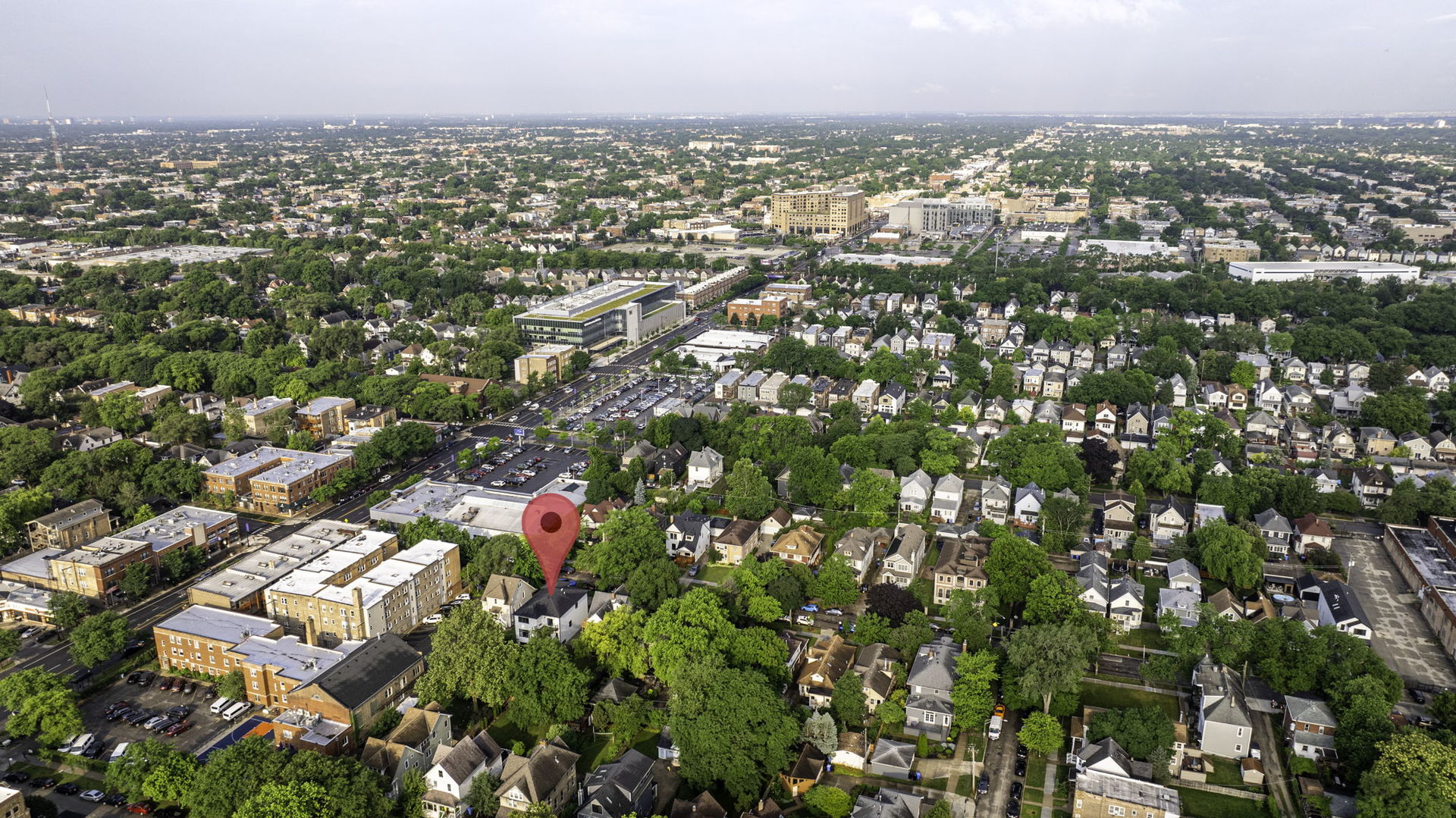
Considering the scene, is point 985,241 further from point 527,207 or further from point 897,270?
point 527,207

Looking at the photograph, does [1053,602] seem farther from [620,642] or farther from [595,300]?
[595,300]

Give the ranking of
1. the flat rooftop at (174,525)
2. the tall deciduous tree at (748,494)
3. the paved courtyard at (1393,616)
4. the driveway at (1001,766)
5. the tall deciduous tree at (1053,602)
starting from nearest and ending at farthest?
the driveway at (1001,766) → the paved courtyard at (1393,616) → the tall deciduous tree at (1053,602) → the flat rooftop at (174,525) → the tall deciduous tree at (748,494)

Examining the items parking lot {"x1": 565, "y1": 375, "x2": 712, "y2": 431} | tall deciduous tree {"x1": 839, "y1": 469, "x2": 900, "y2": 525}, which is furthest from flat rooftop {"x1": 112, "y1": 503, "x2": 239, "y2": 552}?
tall deciduous tree {"x1": 839, "y1": 469, "x2": 900, "y2": 525}

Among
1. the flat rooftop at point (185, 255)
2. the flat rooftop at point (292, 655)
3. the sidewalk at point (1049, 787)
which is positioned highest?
the flat rooftop at point (185, 255)

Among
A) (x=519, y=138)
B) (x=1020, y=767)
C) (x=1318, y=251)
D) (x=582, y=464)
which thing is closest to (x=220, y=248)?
(x=582, y=464)

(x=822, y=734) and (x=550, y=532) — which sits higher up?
(x=550, y=532)

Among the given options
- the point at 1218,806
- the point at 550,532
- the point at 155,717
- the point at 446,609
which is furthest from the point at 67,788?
the point at 1218,806

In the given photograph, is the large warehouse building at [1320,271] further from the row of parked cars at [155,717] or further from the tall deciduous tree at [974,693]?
the row of parked cars at [155,717]

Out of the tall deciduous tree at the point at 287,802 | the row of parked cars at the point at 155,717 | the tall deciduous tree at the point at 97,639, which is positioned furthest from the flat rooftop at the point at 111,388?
the tall deciduous tree at the point at 287,802
